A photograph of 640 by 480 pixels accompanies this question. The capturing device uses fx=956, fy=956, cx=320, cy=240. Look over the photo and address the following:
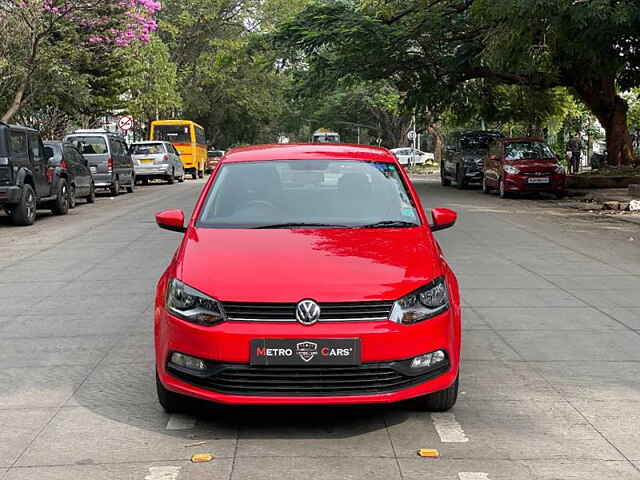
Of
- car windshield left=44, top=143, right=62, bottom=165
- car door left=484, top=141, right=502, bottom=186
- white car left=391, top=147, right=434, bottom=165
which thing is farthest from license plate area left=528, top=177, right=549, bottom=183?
white car left=391, top=147, right=434, bottom=165

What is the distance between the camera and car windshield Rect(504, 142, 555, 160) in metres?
25.2

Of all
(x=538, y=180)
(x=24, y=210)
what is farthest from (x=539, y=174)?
(x=24, y=210)

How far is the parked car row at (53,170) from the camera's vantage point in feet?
58.6

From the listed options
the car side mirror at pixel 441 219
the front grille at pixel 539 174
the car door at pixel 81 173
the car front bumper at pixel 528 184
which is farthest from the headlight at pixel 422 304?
the front grille at pixel 539 174

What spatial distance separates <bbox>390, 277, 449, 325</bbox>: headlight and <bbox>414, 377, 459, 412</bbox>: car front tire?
488 millimetres

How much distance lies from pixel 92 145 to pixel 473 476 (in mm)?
24689

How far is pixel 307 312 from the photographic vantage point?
479 centimetres

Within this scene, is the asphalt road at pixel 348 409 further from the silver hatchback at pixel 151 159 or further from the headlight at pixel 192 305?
the silver hatchback at pixel 151 159

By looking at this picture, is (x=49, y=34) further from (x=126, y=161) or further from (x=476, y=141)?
(x=476, y=141)

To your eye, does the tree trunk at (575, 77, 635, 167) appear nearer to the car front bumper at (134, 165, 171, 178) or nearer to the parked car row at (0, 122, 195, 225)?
the parked car row at (0, 122, 195, 225)

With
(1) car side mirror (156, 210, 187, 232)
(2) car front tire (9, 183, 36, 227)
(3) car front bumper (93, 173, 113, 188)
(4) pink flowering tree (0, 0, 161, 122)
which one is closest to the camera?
(1) car side mirror (156, 210, 187, 232)

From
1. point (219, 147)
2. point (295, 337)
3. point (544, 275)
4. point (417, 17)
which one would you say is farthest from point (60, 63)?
point (219, 147)

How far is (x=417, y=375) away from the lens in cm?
493

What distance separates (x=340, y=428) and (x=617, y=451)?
142 centimetres
